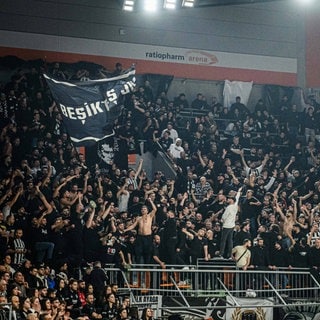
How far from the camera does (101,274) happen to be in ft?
62.9

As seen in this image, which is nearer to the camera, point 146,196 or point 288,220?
point 146,196

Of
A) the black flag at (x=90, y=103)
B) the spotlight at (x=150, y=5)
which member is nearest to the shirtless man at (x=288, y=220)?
the black flag at (x=90, y=103)

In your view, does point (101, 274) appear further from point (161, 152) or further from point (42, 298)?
point (161, 152)

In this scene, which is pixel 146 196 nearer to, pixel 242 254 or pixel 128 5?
pixel 242 254

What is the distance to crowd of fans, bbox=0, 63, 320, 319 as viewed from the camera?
1877cm

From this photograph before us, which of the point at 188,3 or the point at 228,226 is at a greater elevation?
the point at 188,3

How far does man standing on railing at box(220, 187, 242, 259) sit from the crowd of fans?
0.08 feet

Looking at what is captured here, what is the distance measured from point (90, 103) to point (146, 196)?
2889mm

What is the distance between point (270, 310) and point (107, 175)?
531 cm

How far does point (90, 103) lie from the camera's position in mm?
23688

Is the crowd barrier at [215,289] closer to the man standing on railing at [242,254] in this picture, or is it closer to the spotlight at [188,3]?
the man standing on railing at [242,254]

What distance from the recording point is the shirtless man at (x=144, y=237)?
21312mm

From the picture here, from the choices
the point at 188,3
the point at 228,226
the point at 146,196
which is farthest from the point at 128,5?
the point at 228,226

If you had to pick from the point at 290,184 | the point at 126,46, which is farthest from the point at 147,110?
the point at 290,184
